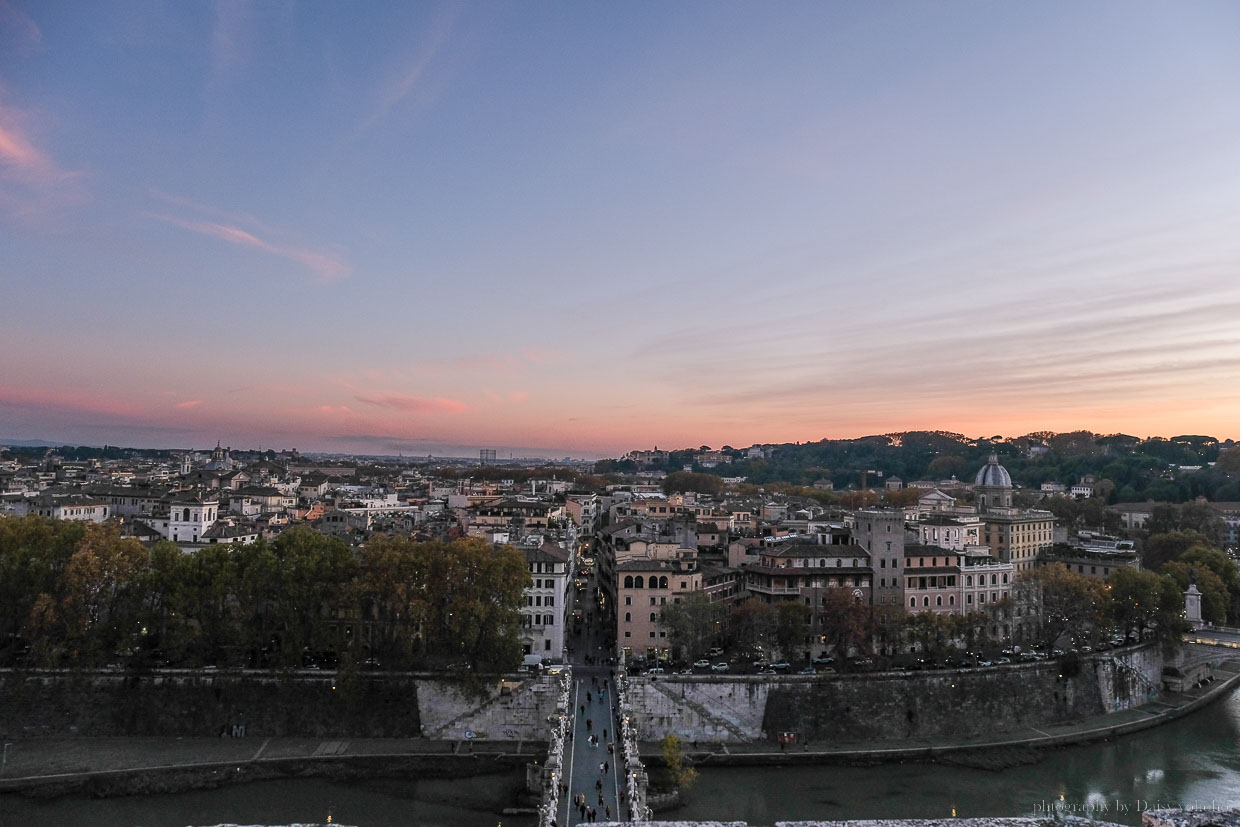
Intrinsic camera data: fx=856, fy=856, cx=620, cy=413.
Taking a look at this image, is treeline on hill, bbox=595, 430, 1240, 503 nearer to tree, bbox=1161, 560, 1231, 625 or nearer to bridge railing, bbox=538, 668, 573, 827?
tree, bbox=1161, 560, 1231, 625

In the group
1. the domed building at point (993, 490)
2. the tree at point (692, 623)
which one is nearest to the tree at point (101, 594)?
the tree at point (692, 623)

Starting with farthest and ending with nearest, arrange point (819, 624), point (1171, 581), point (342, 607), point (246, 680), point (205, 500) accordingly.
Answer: point (205, 500) → point (1171, 581) → point (819, 624) → point (342, 607) → point (246, 680)

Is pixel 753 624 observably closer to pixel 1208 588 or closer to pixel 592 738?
pixel 592 738

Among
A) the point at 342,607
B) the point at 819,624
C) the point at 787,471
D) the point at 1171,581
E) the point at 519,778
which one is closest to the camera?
the point at 519,778

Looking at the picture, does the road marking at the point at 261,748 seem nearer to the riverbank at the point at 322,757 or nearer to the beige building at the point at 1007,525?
the riverbank at the point at 322,757

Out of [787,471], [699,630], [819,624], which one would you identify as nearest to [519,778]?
[699,630]

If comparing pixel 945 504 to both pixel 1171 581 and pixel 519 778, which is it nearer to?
pixel 1171 581
